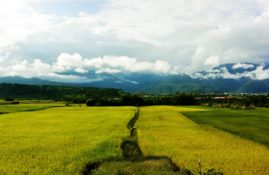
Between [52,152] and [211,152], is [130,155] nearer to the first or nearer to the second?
[52,152]

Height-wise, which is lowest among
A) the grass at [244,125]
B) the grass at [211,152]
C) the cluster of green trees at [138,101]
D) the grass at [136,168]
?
the grass at [136,168]

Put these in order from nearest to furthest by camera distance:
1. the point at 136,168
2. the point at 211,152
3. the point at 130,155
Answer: the point at 136,168 < the point at 130,155 < the point at 211,152

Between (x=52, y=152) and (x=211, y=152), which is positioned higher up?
(x=211, y=152)

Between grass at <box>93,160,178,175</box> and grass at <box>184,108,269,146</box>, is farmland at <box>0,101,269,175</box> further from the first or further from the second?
grass at <box>184,108,269,146</box>

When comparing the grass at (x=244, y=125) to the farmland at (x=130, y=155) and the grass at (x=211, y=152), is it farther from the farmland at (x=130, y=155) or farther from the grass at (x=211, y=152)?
the grass at (x=211, y=152)

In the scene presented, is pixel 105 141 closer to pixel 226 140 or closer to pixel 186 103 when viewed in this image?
pixel 226 140

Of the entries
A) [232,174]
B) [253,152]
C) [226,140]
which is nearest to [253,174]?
[232,174]

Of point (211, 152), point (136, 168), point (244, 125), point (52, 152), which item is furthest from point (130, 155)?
point (244, 125)

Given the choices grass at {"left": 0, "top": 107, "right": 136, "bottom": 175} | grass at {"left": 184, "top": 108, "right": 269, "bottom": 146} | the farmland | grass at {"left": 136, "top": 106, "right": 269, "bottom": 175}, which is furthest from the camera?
grass at {"left": 184, "top": 108, "right": 269, "bottom": 146}

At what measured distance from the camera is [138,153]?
70.0ft

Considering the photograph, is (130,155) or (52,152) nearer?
(130,155)

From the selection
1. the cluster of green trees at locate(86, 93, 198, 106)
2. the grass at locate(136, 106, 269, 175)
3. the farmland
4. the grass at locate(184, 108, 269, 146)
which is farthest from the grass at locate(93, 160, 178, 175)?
the cluster of green trees at locate(86, 93, 198, 106)

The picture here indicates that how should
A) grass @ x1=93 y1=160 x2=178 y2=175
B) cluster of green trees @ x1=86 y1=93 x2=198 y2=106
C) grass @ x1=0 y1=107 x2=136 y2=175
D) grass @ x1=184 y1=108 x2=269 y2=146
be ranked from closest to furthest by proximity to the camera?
1. grass @ x1=93 y1=160 x2=178 y2=175
2. grass @ x1=0 y1=107 x2=136 y2=175
3. grass @ x1=184 y1=108 x2=269 y2=146
4. cluster of green trees @ x1=86 y1=93 x2=198 y2=106

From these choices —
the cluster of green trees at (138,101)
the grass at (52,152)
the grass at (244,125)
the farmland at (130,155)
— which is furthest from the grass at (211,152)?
the cluster of green trees at (138,101)
